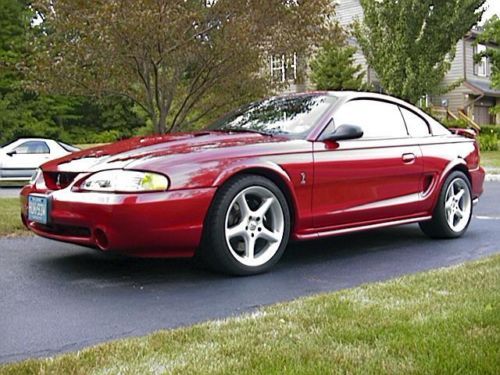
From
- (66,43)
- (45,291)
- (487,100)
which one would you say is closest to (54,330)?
(45,291)

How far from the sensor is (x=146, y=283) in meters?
4.24

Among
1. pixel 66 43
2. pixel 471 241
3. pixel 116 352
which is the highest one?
pixel 66 43

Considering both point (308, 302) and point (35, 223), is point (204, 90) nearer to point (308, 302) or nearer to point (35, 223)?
point (35, 223)

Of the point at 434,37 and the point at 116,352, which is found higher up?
the point at 434,37

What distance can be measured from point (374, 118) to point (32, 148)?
11.7 metres

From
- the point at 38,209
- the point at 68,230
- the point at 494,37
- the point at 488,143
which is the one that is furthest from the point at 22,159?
the point at 488,143

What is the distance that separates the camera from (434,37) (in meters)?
22.0

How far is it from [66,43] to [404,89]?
15.6m

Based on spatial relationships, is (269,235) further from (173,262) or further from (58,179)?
(58,179)

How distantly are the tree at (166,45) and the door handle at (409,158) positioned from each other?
11.8 ft

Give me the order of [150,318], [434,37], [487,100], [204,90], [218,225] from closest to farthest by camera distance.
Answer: [150,318], [218,225], [204,90], [434,37], [487,100]

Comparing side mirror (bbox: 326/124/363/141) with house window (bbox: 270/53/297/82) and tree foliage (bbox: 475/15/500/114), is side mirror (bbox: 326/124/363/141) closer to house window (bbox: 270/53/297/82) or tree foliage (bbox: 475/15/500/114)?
house window (bbox: 270/53/297/82)

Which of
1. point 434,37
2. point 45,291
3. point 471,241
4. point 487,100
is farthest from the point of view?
point 487,100

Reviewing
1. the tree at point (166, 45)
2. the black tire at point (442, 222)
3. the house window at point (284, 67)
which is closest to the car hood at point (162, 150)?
the black tire at point (442, 222)
